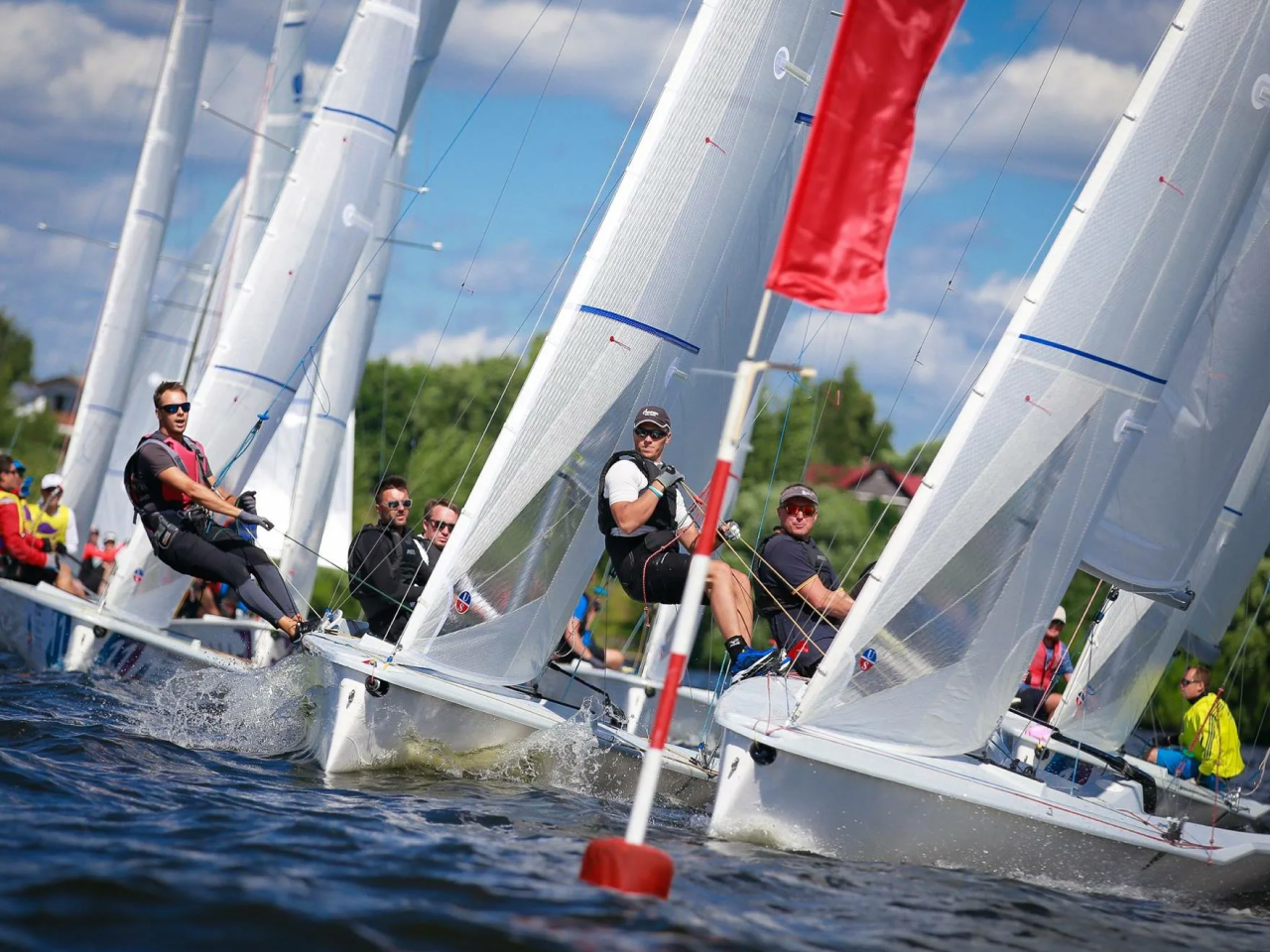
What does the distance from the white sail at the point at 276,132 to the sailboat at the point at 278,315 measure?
474cm

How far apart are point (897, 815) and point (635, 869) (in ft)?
5.78

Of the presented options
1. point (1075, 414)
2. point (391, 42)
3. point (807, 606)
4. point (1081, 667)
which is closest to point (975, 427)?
point (1075, 414)

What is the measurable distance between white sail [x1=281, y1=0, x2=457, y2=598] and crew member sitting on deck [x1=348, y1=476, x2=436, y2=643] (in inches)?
191

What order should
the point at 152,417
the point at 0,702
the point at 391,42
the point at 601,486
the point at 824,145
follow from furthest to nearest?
the point at 152,417 → the point at 391,42 → the point at 0,702 → the point at 601,486 → the point at 824,145

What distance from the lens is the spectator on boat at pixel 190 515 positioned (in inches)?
320

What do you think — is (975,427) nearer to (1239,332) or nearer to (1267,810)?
(1239,332)

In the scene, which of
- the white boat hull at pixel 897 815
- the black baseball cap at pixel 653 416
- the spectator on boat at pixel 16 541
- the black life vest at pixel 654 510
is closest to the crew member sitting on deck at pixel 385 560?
the black life vest at pixel 654 510

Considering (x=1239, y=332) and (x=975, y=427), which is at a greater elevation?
(x=1239, y=332)

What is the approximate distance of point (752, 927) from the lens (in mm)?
4570

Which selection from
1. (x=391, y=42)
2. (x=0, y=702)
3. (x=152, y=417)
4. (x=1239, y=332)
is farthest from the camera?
(x=152, y=417)

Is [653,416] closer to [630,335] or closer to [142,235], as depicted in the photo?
[630,335]

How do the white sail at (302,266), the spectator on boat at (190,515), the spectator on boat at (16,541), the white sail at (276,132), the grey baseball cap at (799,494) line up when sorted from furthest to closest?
1. the white sail at (276,132)
2. the spectator on boat at (16,541)
3. the white sail at (302,266)
4. the spectator on boat at (190,515)
5. the grey baseball cap at (799,494)

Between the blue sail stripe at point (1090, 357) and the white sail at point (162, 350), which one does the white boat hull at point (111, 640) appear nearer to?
the blue sail stripe at point (1090, 357)

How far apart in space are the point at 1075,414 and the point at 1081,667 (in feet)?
15.9
